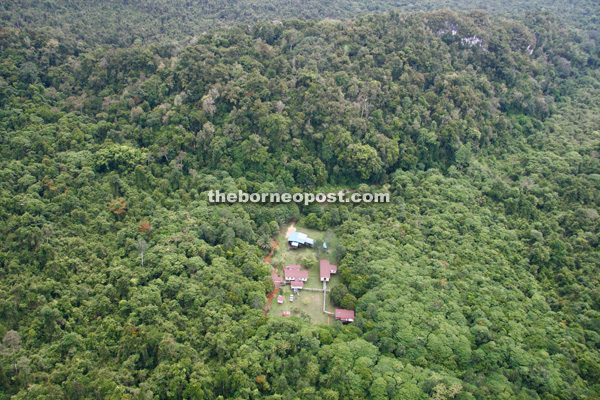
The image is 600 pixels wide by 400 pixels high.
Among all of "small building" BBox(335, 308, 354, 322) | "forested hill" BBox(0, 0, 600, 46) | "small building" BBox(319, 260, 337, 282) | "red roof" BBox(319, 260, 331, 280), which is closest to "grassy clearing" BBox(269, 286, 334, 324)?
"small building" BBox(335, 308, 354, 322)

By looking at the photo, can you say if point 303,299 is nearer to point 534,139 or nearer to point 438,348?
point 438,348

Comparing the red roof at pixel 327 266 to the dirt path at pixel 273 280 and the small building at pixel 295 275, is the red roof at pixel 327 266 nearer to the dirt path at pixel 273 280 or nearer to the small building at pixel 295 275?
the small building at pixel 295 275

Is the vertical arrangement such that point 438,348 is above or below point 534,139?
below

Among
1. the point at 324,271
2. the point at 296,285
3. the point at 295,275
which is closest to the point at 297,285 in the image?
the point at 296,285

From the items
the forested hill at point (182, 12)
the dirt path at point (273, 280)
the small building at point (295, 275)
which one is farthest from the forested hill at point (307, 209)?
the forested hill at point (182, 12)

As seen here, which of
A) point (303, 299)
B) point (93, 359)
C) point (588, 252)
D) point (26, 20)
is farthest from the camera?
point (26, 20)

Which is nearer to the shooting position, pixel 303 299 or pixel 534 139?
pixel 303 299

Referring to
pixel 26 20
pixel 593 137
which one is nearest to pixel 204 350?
pixel 593 137

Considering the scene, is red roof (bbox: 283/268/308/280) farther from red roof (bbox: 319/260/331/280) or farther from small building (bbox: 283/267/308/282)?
red roof (bbox: 319/260/331/280)
